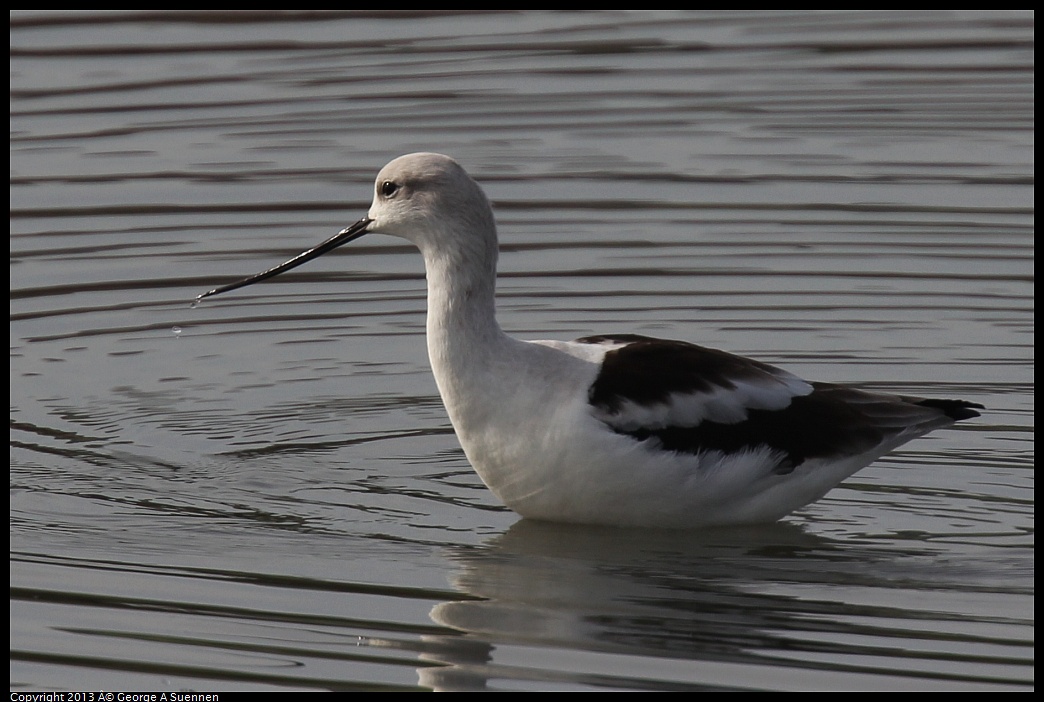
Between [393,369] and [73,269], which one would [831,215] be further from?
[73,269]

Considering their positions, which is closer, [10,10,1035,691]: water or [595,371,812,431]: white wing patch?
[10,10,1035,691]: water

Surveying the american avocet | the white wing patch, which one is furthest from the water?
the white wing patch

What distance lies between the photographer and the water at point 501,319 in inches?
281

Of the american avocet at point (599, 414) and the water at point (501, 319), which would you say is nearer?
the water at point (501, 319)

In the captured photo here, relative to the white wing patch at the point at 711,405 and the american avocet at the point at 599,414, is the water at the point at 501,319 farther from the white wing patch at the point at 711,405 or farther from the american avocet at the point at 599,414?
the white wing patch at the point at 711,405

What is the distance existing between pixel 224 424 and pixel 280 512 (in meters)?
1.37

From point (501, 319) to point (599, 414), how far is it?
138 inches

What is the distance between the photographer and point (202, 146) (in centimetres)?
1465

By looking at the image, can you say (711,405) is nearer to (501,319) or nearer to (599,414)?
(599,414)

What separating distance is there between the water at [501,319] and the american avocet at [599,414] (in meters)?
0.22

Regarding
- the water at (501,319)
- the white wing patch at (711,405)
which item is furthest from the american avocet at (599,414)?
the water at (501,319)

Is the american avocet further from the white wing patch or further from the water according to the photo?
the water

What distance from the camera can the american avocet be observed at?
797cm

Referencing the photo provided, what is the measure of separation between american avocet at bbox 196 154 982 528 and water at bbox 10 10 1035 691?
22 centimetres
